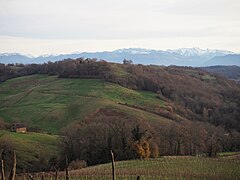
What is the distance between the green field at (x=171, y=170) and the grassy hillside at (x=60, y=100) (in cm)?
4679

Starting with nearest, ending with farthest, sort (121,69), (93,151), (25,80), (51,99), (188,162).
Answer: (188,162)
(93,151)
(51,99)
(25,80)
(121,69)

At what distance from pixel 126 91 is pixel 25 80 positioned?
43.4m

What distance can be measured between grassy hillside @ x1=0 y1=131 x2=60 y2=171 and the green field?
2271cm

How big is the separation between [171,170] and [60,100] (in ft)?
250

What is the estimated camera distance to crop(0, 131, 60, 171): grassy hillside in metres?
64.6

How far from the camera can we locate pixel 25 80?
144 metres

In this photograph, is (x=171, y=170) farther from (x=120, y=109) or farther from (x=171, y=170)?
(x=120, y=109)

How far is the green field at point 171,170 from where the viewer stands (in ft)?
119

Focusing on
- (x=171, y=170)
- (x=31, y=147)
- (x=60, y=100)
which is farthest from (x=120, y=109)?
(x=171, y=170)

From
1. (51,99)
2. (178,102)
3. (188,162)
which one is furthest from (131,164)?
(178,102)

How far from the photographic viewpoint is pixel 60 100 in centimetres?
11356

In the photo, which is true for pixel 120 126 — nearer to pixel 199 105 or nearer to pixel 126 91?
pixel 126 91

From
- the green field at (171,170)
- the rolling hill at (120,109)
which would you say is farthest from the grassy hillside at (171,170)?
the rolling hill at (120,109)

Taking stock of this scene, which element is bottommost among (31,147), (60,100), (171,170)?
(31,147)
